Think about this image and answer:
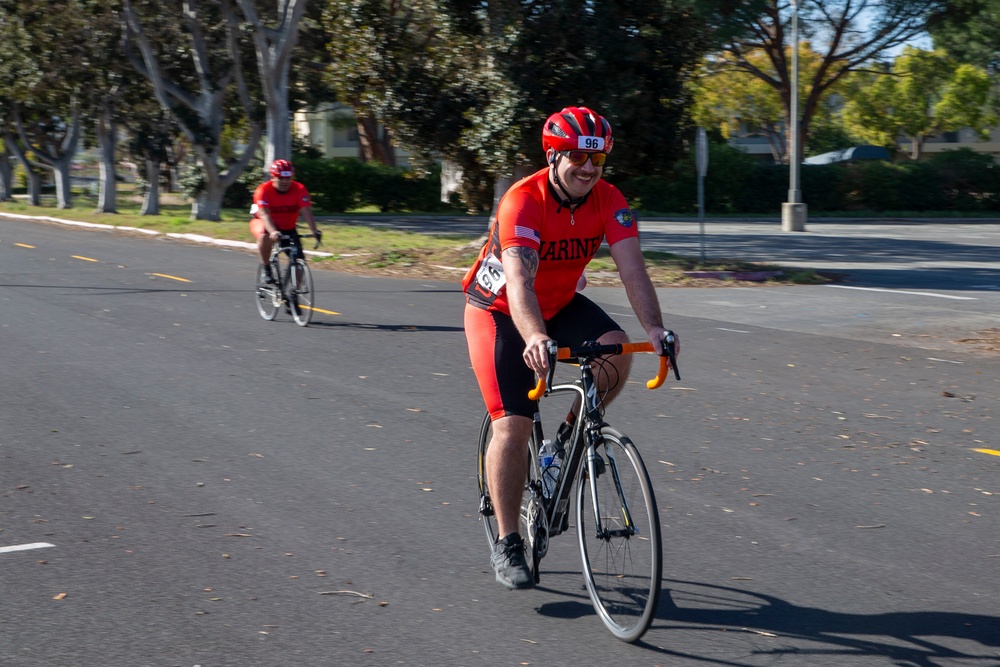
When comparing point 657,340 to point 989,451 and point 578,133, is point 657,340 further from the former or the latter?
point 989,451

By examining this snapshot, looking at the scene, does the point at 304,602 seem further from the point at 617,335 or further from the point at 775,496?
the point at 775,496

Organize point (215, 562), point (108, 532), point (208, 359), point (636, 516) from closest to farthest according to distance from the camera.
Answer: point (636, 516)
point (215, 562)
point (108, 532)
point (208, 359)

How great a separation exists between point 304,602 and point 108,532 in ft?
4.59

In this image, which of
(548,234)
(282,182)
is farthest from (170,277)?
(548,234)

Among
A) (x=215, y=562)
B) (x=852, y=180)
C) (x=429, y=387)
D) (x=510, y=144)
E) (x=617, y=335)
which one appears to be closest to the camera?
(x=617, y=335)

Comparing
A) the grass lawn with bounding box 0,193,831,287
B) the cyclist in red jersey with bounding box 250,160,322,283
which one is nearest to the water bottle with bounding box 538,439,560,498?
the cyclist in red jersey with bounding box 250,160,322,283

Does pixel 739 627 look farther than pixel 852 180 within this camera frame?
No

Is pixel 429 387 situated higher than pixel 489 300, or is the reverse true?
pixel 489 300

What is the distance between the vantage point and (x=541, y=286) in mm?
4594

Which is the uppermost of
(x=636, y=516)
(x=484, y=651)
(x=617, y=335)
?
(x=617, y=335)

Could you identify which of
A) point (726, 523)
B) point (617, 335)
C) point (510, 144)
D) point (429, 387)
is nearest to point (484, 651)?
point (617, 335)

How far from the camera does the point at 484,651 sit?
4160 mm

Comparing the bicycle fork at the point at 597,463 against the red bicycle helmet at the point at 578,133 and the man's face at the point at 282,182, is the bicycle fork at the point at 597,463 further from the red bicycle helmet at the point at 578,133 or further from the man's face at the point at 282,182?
the man's face at the point at 282,182

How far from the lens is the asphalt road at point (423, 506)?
4.29 metres
